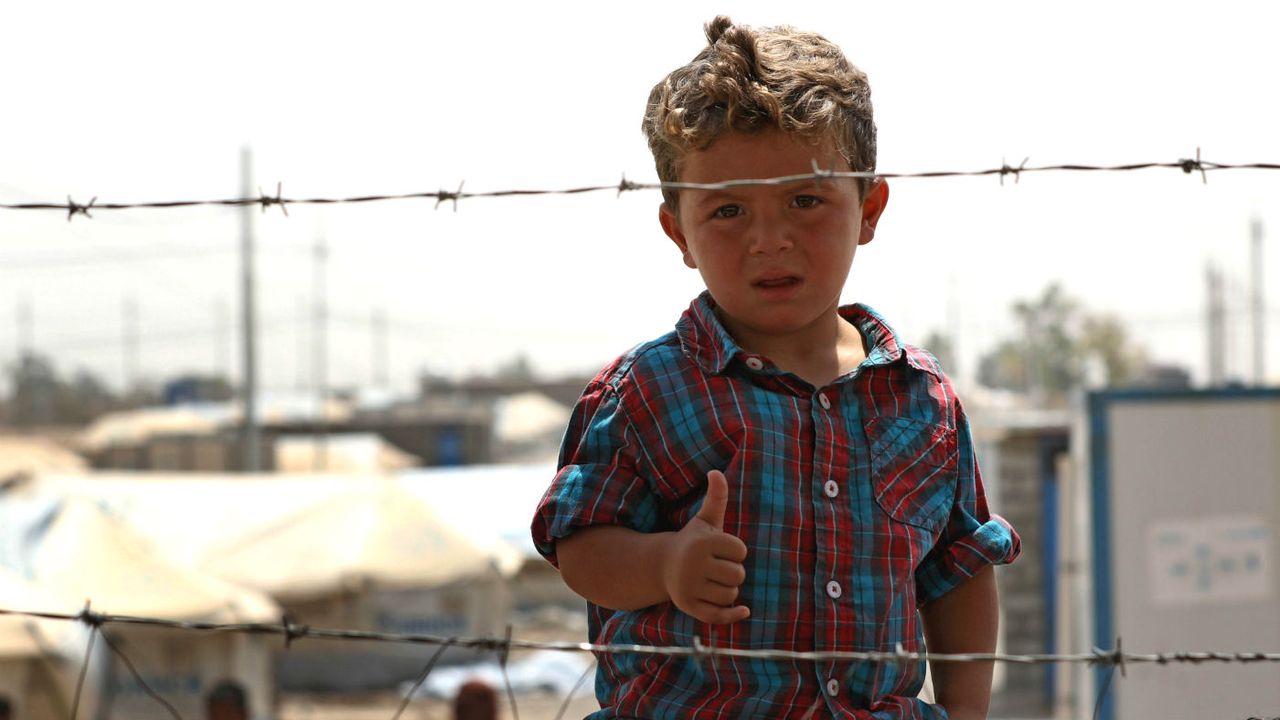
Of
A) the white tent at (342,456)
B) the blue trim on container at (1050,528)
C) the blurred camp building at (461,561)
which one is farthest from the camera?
the white tent at (342,456)

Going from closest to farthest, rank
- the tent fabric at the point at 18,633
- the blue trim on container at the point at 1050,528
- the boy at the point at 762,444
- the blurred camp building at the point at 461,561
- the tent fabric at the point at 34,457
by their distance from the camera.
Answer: the boy at the point at 762,444, the blurred camp building at the point at 461,561, the tent fabric at the point at 18,633, the blue trim on container at the point at 1050,528, the tent fabric at the point at 34,457

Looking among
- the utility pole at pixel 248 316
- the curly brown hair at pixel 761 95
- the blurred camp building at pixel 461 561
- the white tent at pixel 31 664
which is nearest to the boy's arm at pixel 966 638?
the curly brown hair at pixel 761 95

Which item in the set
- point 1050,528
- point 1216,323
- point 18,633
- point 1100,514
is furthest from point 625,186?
point 1216,323

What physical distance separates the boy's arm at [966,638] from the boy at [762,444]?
0.23 ft

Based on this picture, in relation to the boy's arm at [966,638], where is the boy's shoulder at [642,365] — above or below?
above

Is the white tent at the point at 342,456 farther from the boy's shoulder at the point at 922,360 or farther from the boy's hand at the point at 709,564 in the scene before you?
the boy's hand at the point at 709,564

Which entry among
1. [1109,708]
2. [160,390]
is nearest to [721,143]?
[1109,708]

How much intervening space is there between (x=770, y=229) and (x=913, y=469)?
340 millimetres

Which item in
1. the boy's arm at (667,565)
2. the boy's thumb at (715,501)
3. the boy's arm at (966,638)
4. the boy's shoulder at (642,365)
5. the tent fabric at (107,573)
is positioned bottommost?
the tent fabric at (107,573)

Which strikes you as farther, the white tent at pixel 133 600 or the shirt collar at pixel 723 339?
the white tent at pixel 133 600

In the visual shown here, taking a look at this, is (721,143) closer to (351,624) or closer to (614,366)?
(614,366)

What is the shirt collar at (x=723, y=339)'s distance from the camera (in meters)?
1.76

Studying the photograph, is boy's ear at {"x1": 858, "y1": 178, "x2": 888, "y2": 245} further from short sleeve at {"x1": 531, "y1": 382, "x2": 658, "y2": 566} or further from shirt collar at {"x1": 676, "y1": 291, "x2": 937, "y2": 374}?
short sleeve at {"x1": 531, "y1": 382, "x2": 658, "y2": 566}

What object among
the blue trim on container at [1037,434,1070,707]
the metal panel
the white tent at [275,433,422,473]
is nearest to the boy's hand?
the metal panel
